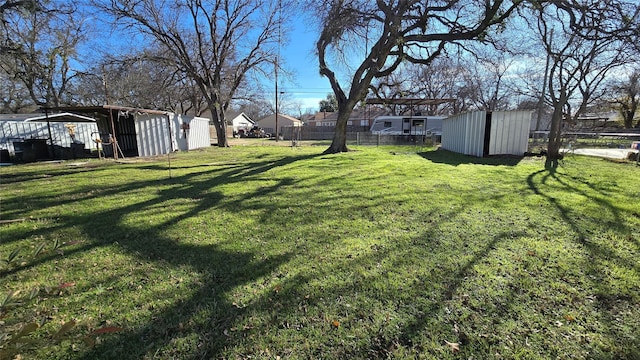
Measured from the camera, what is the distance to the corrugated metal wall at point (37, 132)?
43.4 feet

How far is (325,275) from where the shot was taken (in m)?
2.72

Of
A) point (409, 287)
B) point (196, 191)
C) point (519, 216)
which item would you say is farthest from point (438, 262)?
point (196, 191)

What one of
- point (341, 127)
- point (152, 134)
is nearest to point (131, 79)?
point (152, 134)

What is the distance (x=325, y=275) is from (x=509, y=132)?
11563 millimetres

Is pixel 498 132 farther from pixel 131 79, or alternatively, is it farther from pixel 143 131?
pixel 131 79

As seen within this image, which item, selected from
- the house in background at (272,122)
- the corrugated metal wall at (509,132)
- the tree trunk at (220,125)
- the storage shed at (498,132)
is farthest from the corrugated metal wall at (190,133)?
the house in background at (272,122)

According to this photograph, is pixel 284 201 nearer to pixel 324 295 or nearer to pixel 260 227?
pixel 260 227

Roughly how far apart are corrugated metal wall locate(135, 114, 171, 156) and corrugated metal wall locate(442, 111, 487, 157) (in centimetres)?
1357

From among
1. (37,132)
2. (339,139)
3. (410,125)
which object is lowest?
(339,139)

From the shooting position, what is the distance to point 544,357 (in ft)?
5.83

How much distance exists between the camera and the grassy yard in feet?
6.24

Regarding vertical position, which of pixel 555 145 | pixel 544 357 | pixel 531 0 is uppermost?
pixel 531 0

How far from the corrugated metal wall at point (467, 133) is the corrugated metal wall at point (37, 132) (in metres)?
19.0

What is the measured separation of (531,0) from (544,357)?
10473 millimetres
